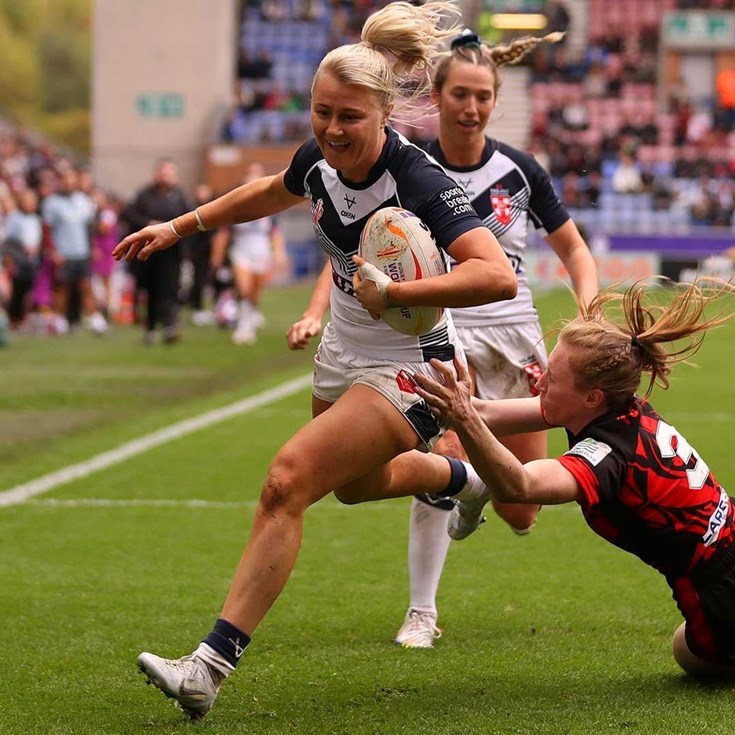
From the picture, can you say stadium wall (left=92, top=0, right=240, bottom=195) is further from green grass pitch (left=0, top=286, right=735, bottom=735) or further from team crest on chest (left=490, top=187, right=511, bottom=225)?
team crest on chest (left=490, top=187, right=511, bottom=225)

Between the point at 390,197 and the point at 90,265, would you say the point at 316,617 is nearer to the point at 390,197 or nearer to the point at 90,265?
the point at 390,197

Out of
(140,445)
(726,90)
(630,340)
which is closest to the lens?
(630,340)

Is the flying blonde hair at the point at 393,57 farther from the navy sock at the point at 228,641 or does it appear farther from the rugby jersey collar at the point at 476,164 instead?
the navy sock at the point at 228,641

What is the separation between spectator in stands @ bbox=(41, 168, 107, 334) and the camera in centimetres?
1891

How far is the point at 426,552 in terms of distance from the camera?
560cm

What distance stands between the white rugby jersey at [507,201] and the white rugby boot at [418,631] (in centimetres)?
118

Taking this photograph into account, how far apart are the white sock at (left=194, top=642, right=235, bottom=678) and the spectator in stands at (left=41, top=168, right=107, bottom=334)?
15114mm

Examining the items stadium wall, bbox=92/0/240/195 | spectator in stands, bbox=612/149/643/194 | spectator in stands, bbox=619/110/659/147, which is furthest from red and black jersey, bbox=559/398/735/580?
stadium wall, bbox=92/0/240/195

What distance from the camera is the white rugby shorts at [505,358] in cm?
→ 584

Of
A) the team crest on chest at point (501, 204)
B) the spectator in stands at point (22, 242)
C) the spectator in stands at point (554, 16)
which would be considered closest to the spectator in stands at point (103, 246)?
the spectator in stands at point (22, 242)

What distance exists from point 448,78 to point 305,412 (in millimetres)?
6571

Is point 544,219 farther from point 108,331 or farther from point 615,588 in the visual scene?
point 108,331

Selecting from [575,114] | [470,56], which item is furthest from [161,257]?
[575,114]

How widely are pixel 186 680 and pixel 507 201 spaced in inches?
96.2
